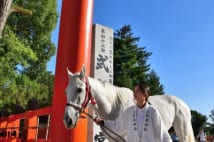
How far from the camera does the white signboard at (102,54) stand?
552cm

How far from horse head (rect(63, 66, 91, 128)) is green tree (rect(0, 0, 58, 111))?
8.78m

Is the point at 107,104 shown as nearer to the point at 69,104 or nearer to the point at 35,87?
the point at 69,104

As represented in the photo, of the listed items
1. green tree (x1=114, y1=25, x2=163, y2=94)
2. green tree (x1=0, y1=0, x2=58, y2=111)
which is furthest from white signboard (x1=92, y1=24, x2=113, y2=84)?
green tree (x1=114, y1=25, x2=163, y2=94)

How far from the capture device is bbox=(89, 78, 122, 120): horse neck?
11.1ft

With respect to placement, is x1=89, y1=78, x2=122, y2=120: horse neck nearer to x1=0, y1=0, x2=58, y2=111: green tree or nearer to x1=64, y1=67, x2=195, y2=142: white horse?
x1=64, y1=67, x2=195, y2=142: white horse

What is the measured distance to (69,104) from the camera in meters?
2.96

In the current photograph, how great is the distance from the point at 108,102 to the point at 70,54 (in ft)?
6.16

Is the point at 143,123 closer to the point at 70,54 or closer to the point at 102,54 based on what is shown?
the point at 70,54

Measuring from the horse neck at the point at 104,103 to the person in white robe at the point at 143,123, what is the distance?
572mm

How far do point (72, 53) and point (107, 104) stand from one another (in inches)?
75.0

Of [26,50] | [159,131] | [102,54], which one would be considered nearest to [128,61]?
[26,50]

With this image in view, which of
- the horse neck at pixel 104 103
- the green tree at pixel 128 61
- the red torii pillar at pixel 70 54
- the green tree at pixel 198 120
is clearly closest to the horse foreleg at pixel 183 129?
the horse neck at pixel 104 103

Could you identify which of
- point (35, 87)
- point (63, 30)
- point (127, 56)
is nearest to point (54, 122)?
point (63, 30)

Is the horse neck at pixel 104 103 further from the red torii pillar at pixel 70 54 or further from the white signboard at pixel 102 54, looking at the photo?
the white signboard at pixel 102 54
